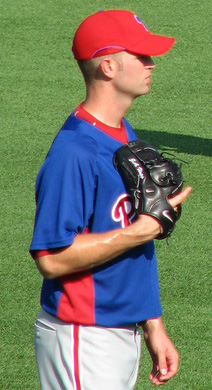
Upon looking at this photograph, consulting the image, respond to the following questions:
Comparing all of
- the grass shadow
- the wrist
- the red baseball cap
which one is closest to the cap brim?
the red baseball cap

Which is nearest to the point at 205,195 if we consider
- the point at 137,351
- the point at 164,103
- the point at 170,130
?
the point at 170,130

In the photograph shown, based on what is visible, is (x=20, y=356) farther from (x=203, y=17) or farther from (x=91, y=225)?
(x=203, y=17)

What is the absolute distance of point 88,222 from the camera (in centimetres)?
283

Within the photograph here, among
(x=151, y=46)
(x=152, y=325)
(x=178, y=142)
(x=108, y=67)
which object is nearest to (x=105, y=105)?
(x=108, y=67)

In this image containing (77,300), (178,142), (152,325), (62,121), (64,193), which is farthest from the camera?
(62,121)

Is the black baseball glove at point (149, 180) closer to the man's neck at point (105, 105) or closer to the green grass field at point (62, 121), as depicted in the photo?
the man's neck at point (105, 105)

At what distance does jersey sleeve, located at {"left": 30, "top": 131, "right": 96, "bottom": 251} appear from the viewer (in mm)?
2695

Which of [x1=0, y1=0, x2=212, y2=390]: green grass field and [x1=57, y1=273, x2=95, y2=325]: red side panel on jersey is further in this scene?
[x1=0, y1=0, x2=212, y2=390]: green grass field

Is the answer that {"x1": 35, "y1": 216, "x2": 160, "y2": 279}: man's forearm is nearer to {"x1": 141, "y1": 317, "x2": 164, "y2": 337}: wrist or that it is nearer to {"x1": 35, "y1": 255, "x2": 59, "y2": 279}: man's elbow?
{"x1": 35, "y1": 255, "x2": 59, "y2": 279}: man's elbow

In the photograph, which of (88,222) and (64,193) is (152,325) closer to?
(88,222)

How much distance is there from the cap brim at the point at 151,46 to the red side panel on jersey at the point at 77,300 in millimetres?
767

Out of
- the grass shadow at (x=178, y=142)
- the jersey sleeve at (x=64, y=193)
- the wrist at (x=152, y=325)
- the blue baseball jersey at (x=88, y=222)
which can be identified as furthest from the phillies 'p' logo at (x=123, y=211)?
the grass shadow at (x=178, y=142)

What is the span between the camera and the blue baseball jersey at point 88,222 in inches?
107

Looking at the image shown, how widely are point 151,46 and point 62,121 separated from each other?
5.34 meters
